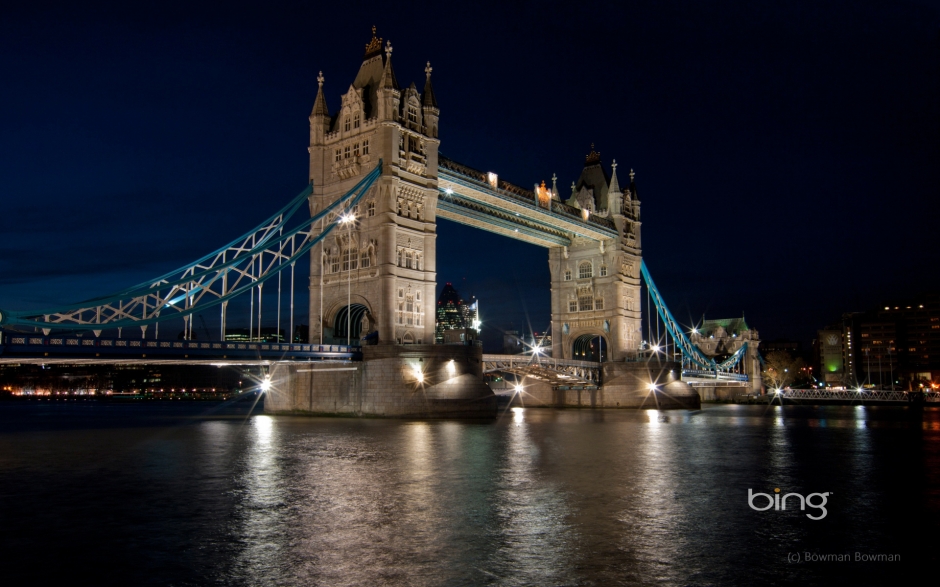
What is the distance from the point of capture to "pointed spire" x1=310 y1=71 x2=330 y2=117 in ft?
182

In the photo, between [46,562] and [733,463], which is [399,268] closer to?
[733,463]

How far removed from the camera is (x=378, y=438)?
34.8 metres

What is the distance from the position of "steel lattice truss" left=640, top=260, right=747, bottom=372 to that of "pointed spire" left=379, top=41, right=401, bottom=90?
41.3 m

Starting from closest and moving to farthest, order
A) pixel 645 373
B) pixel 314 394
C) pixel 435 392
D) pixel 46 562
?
pixel 46 562, pixel 435 392, pixel 314 394, pixel 645 373

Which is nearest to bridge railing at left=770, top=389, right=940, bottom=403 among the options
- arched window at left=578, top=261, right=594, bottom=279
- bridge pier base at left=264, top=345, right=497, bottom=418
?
arched window at left=578, top=261, right=594, bottom=279

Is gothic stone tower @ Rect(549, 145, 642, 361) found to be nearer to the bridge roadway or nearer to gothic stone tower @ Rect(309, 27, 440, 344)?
gothic stone tower @ Rect(309, 27, 440, 344)

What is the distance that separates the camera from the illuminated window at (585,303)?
81812mm

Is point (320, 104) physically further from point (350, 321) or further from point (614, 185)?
point (614, 185)

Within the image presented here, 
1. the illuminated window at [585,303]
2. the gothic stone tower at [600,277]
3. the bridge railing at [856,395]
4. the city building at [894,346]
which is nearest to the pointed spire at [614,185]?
the gothic stone tower at [600,277]

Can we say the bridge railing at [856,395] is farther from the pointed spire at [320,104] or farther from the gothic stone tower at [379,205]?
the pointed spire at [320,104]

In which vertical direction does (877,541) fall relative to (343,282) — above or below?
below

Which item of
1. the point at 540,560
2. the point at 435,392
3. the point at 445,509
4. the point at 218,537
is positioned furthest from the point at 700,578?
the point at 435,392

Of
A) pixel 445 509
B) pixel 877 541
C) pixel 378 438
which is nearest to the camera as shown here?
pixel 877 541

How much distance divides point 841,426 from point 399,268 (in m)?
31.0
